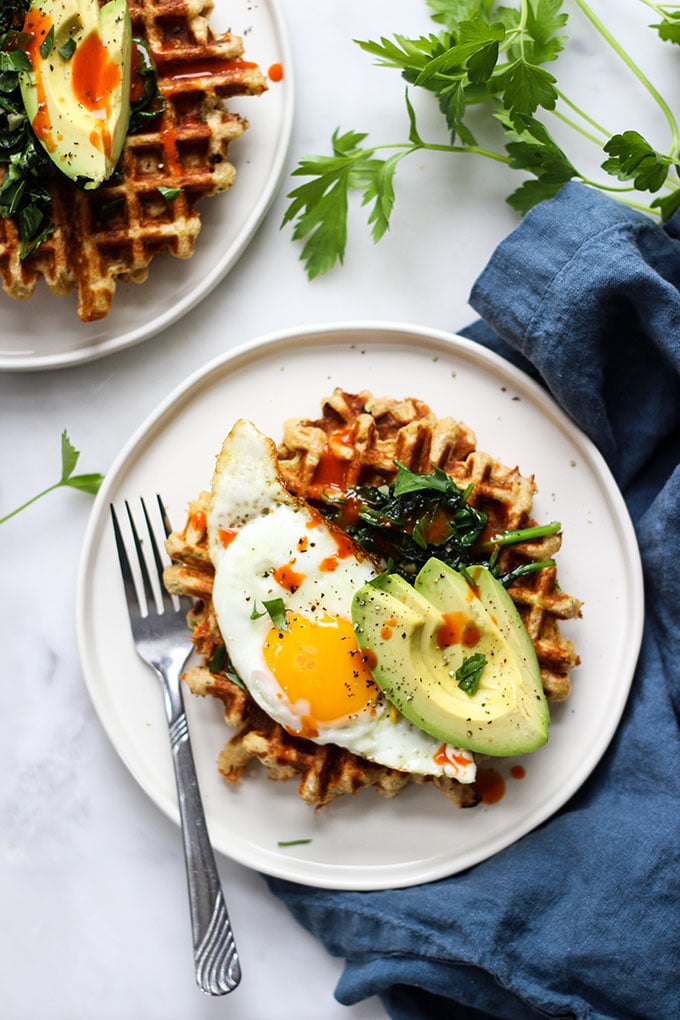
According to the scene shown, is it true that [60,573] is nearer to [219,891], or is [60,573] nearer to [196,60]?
[219,891]

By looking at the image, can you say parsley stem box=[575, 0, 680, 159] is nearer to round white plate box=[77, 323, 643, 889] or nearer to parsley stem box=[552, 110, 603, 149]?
parsley stem box=[552, 110, 603, 149]

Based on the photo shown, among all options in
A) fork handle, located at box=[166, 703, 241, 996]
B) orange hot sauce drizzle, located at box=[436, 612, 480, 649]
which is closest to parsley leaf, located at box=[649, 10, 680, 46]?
orange hot sauce drizzle, located at box=[436, 612, 480, 649]

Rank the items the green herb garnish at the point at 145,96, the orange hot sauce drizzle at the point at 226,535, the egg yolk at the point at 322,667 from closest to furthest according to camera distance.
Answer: the egg yolk at the point at 322,667 → the orange hot sauce drizzle at the point at 226,535 → the green herb garnish at the point at 145,96

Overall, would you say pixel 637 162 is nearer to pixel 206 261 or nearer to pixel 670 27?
pixel 670 27

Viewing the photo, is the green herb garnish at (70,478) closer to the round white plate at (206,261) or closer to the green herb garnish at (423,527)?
the round white plate at (206,261)

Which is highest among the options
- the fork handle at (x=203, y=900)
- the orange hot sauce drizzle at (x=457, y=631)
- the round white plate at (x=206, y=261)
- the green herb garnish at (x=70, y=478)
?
the round white plate at (x=206, y=261)

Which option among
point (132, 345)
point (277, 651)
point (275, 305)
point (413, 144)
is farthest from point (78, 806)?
point (413, 144)

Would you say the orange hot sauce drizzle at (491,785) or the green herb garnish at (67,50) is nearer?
the green herb garnish at (67,50)

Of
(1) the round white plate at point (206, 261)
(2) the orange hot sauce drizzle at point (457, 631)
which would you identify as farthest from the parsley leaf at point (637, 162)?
(2) the orange hot sauce drizzle at point (457, 631)
